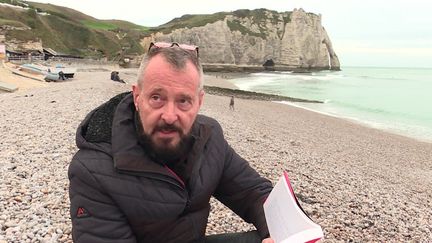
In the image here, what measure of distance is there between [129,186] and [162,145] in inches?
12.1

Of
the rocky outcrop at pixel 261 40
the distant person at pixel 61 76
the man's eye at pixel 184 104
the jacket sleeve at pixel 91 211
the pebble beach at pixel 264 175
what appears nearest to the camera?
the jacket sleeve at pixel 91 211

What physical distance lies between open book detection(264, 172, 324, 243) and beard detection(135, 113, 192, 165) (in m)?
0.69

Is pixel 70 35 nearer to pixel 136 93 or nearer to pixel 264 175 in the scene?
pixel 264 175

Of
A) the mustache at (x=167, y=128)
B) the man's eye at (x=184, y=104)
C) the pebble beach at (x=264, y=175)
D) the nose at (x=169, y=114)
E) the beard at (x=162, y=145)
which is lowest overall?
the pebble beach at (x=264, y=175)

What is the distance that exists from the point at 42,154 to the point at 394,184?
1014 centimetres

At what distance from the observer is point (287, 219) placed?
2.29 metres

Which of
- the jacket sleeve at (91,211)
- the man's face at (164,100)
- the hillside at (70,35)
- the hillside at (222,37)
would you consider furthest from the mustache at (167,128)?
the hillside at (222,37)

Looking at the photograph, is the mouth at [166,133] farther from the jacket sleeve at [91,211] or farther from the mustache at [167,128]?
the jacket sleeve at [91,211]

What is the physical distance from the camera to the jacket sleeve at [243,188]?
2891 mm

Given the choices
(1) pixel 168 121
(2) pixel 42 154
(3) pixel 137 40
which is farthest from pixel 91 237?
(3) pixel 137 40

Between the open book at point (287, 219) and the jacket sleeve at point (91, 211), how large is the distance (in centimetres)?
99

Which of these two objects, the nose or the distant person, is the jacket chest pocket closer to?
the nose

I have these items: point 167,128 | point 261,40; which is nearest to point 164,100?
point 167,128

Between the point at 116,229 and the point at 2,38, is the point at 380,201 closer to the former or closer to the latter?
the point at 116,229
